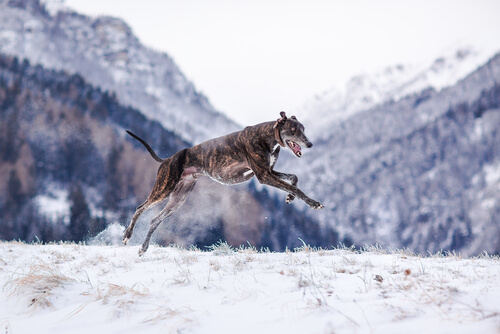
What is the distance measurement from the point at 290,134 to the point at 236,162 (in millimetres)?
1172

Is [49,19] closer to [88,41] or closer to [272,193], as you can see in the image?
[88,41]

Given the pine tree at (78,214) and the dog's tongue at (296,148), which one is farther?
the pine tree at (78,214)

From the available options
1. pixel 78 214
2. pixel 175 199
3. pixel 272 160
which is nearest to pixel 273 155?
pixel 272 160

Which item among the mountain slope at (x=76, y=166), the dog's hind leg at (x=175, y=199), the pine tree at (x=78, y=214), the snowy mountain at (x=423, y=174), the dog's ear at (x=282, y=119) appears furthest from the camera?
the snowy mountain at (x=423, y=174)

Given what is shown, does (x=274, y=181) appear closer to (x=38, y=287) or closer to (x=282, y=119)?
(x=282, y=119)

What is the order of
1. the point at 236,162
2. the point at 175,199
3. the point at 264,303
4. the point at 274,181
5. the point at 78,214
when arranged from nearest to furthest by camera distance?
1. the point at 264,303
2. the point at 274,181
3. the point at 236,162
4. the point at 175,199
5. the point at 78,214

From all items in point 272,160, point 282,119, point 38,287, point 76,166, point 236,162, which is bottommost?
point 76,166

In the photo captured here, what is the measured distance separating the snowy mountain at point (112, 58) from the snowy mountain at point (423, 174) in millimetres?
52675

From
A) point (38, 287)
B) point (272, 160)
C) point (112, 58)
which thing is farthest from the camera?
point (112, 58)

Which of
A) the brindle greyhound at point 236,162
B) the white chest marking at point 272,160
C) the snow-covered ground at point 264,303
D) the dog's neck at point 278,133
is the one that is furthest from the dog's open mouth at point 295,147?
the snow-covered ground at point 264,303

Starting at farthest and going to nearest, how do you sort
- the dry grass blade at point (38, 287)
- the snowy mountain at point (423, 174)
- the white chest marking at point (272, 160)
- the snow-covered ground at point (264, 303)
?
the snowy mountain at point (423, 174)
the white chest marking at point (272, 160)
the dry grass blade at point (38, 287)
the snow-covered ground at point (264, 303)

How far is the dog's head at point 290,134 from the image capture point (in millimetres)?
5113

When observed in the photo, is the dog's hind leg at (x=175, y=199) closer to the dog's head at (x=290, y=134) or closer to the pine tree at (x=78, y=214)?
the dog's head at (x=290, y=134)

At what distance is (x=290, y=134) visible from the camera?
5.12 metres
